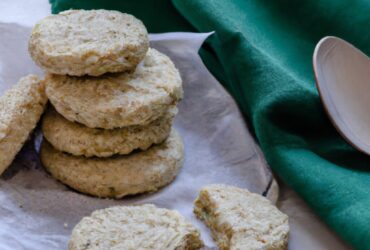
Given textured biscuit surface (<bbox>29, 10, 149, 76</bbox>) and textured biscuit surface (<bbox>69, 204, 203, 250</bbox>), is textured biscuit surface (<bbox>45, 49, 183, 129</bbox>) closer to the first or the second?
textured biscuit surface (<bbox>29, 10, 149, 76</bbox>)

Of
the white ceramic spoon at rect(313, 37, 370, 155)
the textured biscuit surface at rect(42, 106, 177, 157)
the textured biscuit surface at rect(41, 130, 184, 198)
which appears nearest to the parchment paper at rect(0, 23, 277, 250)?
the textured biscuit surface at rect(41, 130, 184, 198)

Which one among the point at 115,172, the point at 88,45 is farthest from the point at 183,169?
the point at 88,45

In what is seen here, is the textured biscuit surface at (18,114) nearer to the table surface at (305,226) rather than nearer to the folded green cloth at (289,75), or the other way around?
the folded green cloth at (289,75)

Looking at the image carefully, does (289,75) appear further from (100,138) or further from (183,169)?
(100,138)

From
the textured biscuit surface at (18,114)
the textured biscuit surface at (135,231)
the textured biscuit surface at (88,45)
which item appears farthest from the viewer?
the textured biscuit surface at (18,114)

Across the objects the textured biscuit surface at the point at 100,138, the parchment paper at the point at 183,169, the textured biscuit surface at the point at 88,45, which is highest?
the textured biscuit surface at the point at 88,45

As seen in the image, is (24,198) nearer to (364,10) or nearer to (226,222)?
(226,222)

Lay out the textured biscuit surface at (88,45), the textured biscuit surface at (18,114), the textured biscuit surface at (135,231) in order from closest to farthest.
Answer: the textured biscuit surface at (135,231), the textured biscuit surface at (88,45), the textured biscuit surface at (18,114)

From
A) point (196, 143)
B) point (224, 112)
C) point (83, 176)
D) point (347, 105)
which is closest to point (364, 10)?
point (347, 105)

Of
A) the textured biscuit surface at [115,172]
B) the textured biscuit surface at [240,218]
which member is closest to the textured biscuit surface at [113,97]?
the textured biscuit surface at [115,172]
